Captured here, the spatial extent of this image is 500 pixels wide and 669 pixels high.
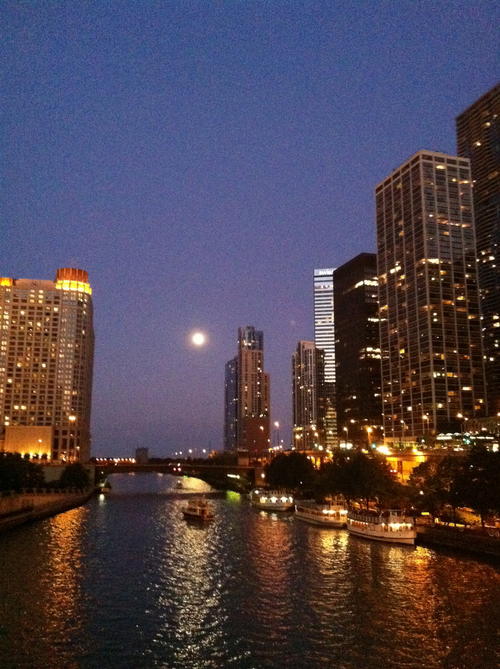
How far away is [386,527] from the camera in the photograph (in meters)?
86.2

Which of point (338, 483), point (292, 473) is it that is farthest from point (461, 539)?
point (292, 473)

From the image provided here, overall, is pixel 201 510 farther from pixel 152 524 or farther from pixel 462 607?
pixel 462 607

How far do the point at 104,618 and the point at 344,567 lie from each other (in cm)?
3010

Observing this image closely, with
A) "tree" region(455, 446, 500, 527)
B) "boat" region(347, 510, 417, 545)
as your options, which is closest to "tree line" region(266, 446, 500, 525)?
"tree" region(455, 446, 500, 527)

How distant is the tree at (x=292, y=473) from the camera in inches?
6703

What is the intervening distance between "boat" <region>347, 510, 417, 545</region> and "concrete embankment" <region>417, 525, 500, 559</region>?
69.8 inches

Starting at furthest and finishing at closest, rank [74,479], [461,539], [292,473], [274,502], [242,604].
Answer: [74,479]
[292,473]
[274,502]
[461,539]
[242,604]

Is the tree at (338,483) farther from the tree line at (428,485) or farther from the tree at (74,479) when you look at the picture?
the tree at (74,479)

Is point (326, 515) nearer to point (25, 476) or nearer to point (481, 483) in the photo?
point (481, 483)

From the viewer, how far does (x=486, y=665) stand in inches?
1513

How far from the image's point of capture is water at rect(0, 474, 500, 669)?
40406 mm

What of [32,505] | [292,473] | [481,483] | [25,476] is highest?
[481,483]

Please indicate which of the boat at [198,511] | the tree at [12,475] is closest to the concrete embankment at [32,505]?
the tree at [12,475]

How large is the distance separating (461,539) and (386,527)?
41.6ft
